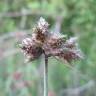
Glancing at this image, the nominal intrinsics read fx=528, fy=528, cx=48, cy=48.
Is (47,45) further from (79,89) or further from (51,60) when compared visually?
(79,89)

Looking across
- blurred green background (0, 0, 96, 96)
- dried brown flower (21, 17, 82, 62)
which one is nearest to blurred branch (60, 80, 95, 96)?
blurred green background (0, 0, 96, 96)

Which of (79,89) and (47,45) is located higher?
(79,89)

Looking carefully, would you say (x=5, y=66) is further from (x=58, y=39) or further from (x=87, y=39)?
(x=58, y=39)

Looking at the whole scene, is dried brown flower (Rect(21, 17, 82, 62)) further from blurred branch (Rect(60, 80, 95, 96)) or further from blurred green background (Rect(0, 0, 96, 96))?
blurred branch (Rect(60, 80, 95, 96))

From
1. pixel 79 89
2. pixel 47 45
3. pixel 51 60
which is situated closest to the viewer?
pixel 47 45

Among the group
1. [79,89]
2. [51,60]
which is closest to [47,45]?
[51,60]

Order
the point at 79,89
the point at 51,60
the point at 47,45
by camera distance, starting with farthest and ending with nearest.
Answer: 1. the point at 79,89
2. the point at 51,60
3. the point at 47,45

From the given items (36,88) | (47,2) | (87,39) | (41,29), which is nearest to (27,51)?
(41,29)
